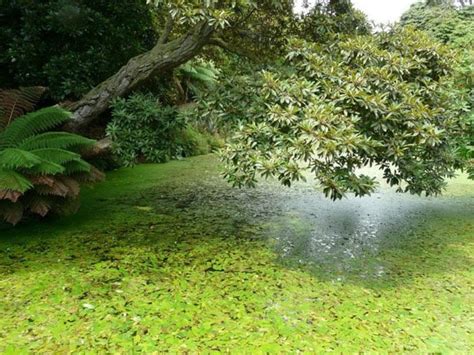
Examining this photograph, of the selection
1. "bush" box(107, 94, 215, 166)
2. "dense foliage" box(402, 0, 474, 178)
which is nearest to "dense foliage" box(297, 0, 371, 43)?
"bush" box(107, 94, 215, 166)

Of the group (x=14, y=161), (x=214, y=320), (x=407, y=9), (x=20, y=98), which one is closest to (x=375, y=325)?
(x=214, y=320)

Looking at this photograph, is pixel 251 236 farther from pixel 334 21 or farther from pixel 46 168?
pixel 334 21

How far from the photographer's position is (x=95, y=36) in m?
3.73

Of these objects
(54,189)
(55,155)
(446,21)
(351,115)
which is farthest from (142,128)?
(446,21)

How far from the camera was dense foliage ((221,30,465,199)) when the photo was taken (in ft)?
7.16

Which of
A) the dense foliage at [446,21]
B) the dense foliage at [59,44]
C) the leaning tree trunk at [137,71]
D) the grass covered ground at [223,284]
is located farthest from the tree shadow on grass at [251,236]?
the dense foliage at [446,21]

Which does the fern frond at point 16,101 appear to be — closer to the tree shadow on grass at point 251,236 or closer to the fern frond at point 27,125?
the fern frond at point 27,125

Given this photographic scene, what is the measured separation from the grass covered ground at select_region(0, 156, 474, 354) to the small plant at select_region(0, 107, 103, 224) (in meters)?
0.26

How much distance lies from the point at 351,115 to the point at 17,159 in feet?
6.48

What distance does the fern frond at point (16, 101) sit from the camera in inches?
114

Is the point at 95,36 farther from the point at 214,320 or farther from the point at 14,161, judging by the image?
Result: the point at 214,320

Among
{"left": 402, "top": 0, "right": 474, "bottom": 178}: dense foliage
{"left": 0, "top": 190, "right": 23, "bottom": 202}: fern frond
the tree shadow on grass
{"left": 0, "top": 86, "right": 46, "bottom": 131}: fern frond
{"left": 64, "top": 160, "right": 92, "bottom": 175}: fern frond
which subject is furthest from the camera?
{"left": 402, "top": 0, "right": 474, "bottom": 178}: dense foliage

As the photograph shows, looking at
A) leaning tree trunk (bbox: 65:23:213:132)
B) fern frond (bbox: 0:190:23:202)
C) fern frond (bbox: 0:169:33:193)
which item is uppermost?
leaning tree trunk (bbox: 65:23:213:132)

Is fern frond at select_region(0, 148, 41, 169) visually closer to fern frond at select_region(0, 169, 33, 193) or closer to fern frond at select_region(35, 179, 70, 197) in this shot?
fern frond at select_region(0, 169, 33, 193)
